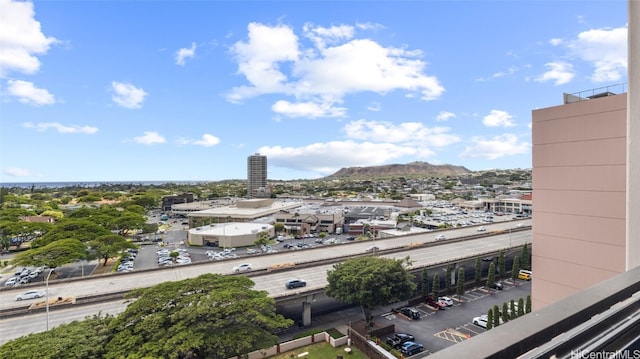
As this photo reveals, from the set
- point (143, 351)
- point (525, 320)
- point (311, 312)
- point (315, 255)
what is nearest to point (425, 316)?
point (311, 312)

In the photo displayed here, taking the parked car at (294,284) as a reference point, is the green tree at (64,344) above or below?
above

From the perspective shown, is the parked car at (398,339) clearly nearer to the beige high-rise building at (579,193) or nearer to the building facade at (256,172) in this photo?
the beige high-rise building at (579,193)

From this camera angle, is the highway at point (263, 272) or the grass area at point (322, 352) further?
the highway at point (263, 272)

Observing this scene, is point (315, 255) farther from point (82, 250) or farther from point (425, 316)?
point (82, 250)

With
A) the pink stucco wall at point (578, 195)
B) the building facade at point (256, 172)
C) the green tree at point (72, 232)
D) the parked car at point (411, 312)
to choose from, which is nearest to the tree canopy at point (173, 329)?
the parked car at point (411, 312)

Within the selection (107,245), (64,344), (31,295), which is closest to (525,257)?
(64,344)

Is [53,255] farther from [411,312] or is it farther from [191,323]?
[411,312]
